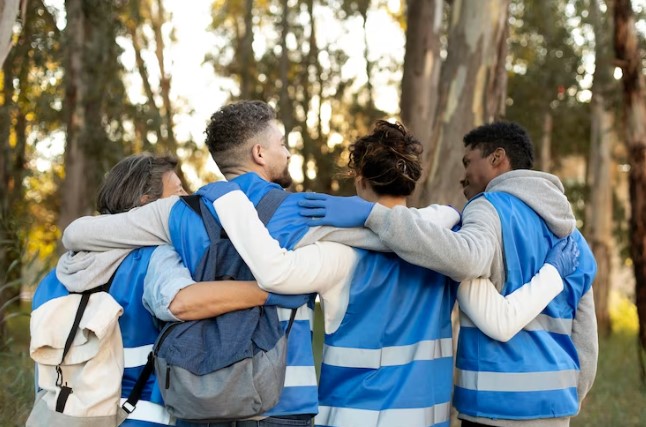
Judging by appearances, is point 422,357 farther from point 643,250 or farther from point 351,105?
point 351,105

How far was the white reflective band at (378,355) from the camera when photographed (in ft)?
11.0

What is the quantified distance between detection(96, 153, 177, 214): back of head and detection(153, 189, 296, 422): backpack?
2.19ft

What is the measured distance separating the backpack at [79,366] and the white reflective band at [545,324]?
49.9 inches

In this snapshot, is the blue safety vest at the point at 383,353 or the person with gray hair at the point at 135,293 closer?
the person with gray hair at the point at 135,293

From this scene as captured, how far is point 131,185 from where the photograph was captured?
3537 millimetres

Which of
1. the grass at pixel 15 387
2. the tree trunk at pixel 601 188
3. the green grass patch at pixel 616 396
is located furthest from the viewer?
the tree trunk at pixel 601 188

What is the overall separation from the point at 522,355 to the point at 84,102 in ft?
45.4

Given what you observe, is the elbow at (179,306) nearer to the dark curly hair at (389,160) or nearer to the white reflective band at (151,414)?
the white reflective band at (151,414)

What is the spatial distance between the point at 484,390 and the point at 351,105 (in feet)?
88.9

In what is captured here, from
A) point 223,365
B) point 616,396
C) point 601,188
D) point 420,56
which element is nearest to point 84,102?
point 420,56

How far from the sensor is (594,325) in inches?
148

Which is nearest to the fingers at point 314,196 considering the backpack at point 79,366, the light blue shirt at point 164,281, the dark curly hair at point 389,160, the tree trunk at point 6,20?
the dark curly hair at point 389,160

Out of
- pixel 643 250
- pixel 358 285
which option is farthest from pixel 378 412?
pixel 643 250

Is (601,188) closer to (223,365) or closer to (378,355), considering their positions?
(378,355)
